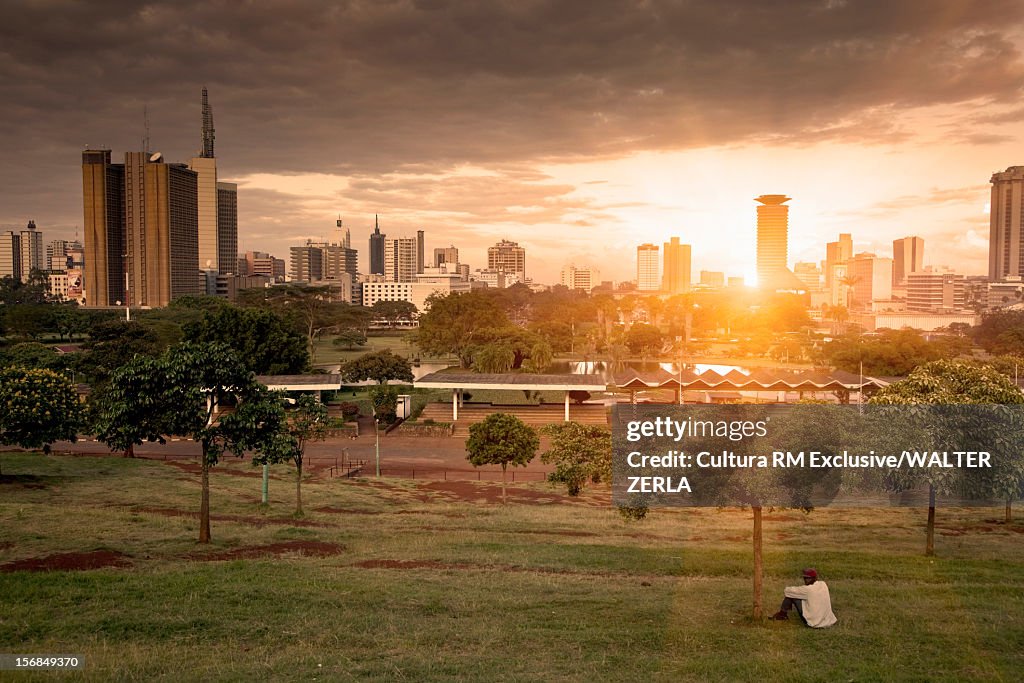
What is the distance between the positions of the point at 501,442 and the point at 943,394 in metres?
17.4

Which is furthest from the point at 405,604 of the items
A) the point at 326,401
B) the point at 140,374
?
the point at 326,401

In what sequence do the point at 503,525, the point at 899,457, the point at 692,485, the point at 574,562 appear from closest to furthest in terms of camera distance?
the point at 692,485 → the point at 899,457 → the point at 574,562 → the point at 503,525

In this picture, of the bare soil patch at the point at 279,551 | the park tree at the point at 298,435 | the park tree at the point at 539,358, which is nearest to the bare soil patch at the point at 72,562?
the bare soil patch at the point at 279,551

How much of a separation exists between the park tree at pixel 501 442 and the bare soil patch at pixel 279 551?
11.5 metres

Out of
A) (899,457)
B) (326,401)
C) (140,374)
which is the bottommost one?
(326,401)

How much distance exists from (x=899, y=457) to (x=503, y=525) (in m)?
12.0

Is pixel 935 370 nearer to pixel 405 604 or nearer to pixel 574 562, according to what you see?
pixel 574 562

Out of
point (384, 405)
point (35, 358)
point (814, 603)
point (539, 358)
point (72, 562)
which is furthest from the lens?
point (539, 358)

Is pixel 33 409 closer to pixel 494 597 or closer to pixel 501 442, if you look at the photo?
pixel 501 442

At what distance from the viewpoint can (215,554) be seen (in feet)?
61.0

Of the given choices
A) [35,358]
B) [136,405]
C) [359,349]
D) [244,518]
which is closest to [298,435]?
[244,518]

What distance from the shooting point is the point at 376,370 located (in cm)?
6894

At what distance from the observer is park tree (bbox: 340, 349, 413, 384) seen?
68625 millimetres

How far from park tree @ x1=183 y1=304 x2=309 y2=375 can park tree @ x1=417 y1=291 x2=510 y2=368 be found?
25.0 meters
